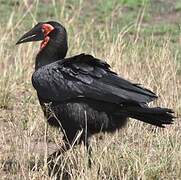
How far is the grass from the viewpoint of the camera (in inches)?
223

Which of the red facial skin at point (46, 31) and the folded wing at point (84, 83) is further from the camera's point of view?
the red facial skin at point (46, 31)

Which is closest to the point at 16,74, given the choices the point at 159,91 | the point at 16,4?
the point at 159,91

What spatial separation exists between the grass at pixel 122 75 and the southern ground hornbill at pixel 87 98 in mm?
181

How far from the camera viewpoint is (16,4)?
1143 centimetres

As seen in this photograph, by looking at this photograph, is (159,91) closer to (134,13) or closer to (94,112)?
(94,112)

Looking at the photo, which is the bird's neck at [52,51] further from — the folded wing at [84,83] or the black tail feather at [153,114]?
the black tail feather at [153,114]

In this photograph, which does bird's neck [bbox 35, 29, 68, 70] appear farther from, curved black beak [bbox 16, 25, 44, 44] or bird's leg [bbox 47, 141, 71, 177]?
bird's leg [bbox 47, 141, 71, 177]

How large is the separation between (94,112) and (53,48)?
2.31 feet

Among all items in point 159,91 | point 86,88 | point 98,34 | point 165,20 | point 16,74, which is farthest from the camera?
point 165,20

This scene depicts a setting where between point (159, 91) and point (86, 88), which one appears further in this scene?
point (159, 91)

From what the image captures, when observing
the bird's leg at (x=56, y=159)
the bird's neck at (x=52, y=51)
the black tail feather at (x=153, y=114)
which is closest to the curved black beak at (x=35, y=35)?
the bird's neck at (x=52, y=51)

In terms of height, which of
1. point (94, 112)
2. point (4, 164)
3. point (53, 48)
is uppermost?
point (53, 48)

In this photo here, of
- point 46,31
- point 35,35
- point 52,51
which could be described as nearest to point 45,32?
point 46,31

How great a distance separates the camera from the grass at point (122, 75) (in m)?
5.67
